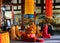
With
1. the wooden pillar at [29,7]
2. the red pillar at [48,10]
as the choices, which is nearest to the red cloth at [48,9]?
the red pillar at [48,10]

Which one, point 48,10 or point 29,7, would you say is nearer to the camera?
point 29,7

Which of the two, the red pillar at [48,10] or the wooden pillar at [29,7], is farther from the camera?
the red pillar at [48,10]

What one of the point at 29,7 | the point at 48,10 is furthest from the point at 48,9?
the point at 29,7

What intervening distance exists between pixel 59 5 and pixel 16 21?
13.0 feet

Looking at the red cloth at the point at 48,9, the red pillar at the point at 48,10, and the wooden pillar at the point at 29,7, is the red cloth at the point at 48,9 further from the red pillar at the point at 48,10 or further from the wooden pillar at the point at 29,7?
the wooden pillar at the point at 29,7

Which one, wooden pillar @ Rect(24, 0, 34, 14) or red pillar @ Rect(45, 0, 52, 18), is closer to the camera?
wooden pillar @ Rect(24, 0, 34, 14)

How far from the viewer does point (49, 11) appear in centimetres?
1232

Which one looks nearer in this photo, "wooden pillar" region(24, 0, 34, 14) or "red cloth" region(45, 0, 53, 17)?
"wooden pillar" region(24, 0, 34, 14)

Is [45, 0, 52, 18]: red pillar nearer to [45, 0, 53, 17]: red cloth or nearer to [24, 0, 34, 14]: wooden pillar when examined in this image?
[45, 0, 53, 17]: red cloth

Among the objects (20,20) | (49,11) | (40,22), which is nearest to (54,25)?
(40,22)

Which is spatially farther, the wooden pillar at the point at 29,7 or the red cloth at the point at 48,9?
the red cloth at the point at 48,9

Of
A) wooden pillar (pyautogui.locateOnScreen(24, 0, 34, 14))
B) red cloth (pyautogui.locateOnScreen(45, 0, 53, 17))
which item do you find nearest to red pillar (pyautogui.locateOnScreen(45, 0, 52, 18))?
red cloth (pyautogui.locateOnScreen(45, 0, 53, 17))

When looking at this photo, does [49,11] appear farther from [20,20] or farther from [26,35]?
[20,20]

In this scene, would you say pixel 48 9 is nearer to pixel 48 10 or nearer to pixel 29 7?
pixel 48 10
